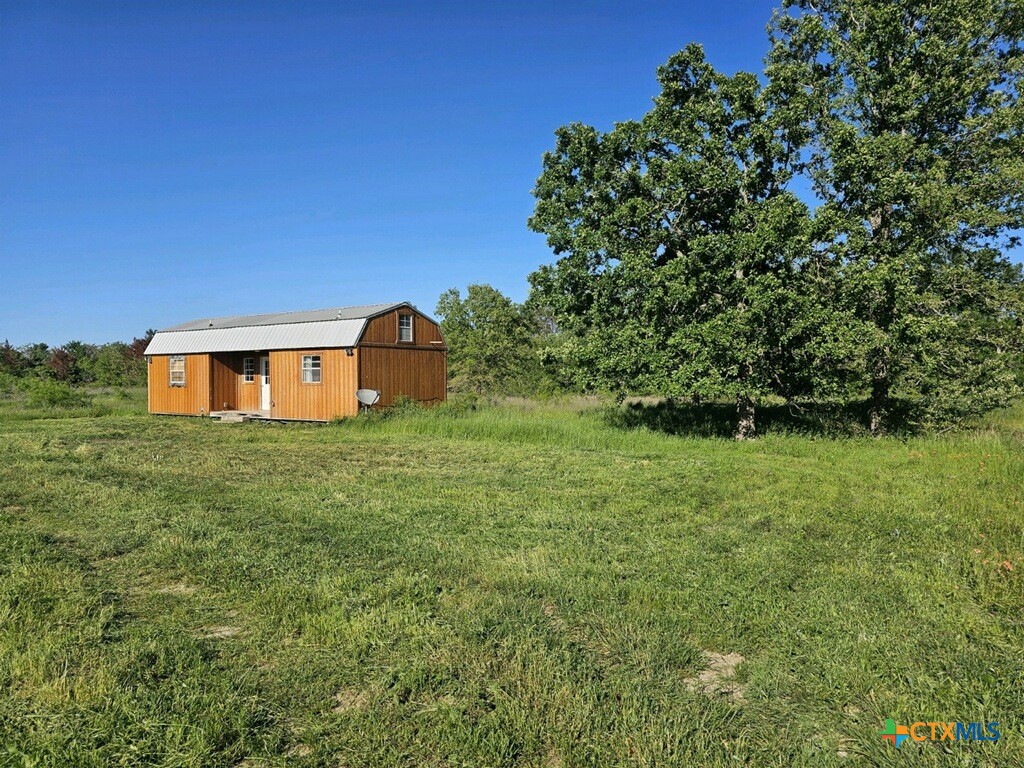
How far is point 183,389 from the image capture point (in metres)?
25.5

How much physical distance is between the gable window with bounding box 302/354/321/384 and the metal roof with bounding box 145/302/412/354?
0.40 metres

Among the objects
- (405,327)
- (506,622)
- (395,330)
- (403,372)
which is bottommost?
(506,622)

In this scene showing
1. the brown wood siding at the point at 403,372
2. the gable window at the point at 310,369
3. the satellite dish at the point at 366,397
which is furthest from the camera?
the gable window at the point at 310,369

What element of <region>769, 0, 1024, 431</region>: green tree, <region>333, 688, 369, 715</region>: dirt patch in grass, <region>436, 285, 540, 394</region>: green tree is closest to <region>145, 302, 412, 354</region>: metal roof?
<region>436, 285, 540, 394</region>: green tree

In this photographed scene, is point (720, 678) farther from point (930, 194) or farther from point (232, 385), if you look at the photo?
point (232, 385)

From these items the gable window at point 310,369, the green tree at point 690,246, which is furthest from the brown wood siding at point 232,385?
the green tree at point 690,246

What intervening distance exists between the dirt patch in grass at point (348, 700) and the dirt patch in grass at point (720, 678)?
5.54ft

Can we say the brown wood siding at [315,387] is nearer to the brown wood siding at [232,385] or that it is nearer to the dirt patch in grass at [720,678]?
the brown wood siding at [232,385]

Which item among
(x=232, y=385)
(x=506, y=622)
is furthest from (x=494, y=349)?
(x=506, y=622)

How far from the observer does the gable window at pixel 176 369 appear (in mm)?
25703

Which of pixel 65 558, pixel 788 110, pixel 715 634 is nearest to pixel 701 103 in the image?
pixel 788 110

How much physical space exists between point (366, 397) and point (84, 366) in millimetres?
30224

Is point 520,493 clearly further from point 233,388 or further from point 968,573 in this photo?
point 233,388

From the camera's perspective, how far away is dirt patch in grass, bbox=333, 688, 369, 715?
9.92 feet
